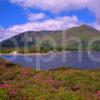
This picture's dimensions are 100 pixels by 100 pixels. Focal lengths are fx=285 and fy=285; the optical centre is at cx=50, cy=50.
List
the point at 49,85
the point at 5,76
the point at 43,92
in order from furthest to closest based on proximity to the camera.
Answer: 1. the point at 5,76
2. the point at 49,85
3. the point at 43,92

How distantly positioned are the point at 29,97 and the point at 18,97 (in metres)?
0.68

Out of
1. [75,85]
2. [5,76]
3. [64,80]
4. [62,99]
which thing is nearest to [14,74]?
[5,76]

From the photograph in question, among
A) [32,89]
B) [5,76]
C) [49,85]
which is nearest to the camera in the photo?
[32,89]

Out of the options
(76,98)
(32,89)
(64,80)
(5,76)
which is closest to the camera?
(76,98)

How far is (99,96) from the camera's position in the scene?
60.3 feet

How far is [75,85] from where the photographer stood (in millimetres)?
22516

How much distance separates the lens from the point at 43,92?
18312 mm

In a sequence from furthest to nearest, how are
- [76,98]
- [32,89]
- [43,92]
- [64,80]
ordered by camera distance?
[64,80] → [32,89] → [43,92] → [76,98]

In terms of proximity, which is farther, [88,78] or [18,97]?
[88,78]

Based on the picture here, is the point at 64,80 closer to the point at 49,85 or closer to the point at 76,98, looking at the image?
the point at 49,85

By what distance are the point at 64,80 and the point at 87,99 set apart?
7981 millimetres

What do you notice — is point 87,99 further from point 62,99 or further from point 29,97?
point 29,97

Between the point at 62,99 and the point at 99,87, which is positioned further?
the point at 99,87

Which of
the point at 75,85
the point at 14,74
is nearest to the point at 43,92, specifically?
the point at 75,85
